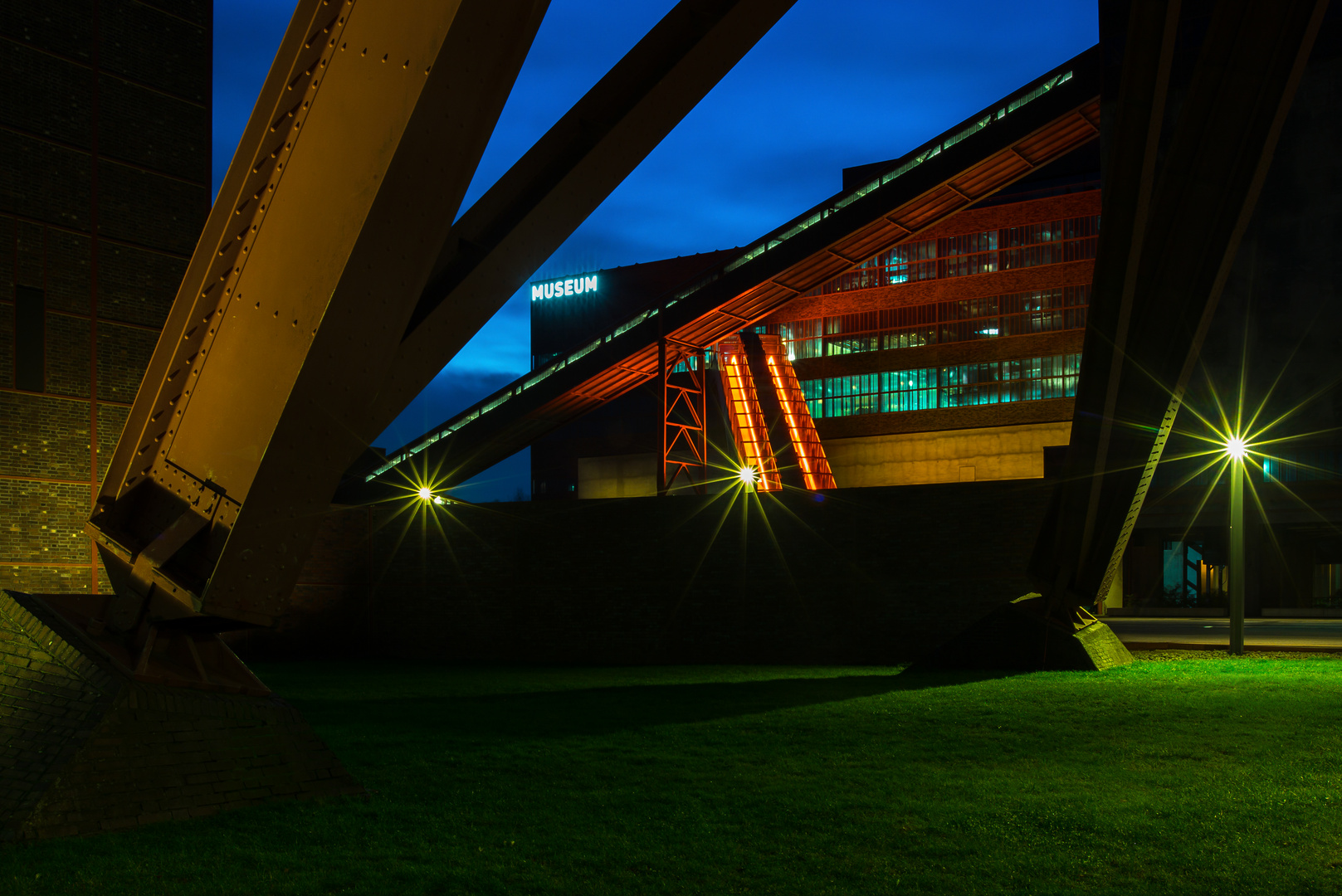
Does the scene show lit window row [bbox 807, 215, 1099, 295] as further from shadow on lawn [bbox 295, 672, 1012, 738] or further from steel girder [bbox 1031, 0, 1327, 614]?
shadow on lawn [bbox 295, 672, 1012, 738]

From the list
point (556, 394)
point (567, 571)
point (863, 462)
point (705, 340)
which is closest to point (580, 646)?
point (567, 571)

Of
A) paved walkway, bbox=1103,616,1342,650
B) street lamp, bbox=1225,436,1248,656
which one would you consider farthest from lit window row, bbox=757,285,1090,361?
street lamp, bbox=1225,436,1248,656

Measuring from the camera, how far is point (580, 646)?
23.5 m

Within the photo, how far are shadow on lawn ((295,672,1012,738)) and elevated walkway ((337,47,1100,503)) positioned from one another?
22031 mm

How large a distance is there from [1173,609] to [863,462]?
15.5 meters

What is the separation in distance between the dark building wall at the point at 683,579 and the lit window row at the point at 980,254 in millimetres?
26881

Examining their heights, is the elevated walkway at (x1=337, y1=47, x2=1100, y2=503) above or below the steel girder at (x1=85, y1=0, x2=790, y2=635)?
above

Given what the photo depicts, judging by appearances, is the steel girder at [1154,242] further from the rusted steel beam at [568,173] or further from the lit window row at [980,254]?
the lit window row at [980,254]

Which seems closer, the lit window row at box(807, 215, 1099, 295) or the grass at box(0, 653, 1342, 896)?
the grass at box(0, 653, 1342, 896)

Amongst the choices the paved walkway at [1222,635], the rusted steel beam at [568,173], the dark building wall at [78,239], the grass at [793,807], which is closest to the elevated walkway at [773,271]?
the paved walkway at [1222,635]

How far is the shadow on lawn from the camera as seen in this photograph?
11367 millimetres

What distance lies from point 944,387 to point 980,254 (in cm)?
663

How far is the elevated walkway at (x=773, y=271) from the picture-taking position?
33969 mm

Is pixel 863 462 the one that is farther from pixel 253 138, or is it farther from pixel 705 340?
pixel 253 138
